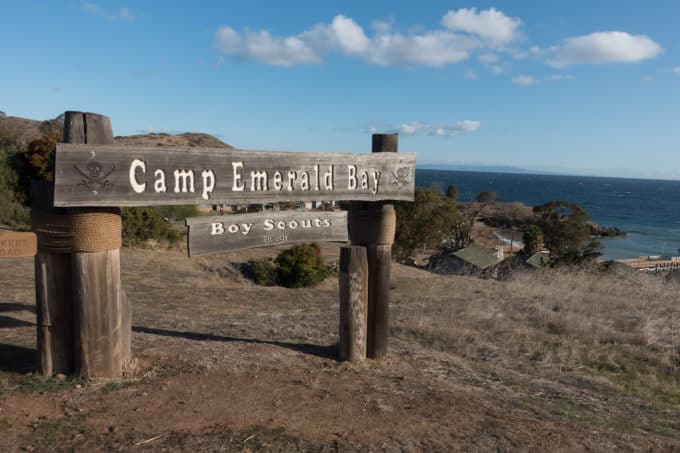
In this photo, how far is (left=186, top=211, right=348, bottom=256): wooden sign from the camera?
4.62 metres

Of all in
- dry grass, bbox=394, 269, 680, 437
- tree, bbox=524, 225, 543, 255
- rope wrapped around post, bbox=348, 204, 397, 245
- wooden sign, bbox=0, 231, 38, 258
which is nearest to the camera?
wooden sign, bbox=0, 231, 38, 258

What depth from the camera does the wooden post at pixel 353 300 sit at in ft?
17.7

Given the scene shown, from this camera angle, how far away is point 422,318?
26.1 ft

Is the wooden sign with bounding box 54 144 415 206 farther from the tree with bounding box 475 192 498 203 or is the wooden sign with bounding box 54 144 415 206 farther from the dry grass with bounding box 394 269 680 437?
the tree with bounding box 475 192 498 203

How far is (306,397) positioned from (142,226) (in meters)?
17.2

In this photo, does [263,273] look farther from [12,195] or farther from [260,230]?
[12,195]

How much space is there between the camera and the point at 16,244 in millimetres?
3635

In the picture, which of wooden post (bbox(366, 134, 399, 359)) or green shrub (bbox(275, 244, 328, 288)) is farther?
green shrub (bbox(275, 244, 328, 288))

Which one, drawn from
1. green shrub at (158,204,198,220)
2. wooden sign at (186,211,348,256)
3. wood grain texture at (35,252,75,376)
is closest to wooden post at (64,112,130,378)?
wood grain texture at (35,252,75,376)

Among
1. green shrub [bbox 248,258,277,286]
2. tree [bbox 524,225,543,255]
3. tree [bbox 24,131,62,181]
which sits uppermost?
tree [bbox 24,131,62,181]

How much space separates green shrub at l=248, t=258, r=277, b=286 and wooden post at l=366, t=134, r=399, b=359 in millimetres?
11360

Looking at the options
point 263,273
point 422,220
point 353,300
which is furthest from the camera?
point 422,220

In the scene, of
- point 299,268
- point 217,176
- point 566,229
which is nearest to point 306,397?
point 217,176

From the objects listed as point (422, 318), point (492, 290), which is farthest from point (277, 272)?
point (422, 318)
